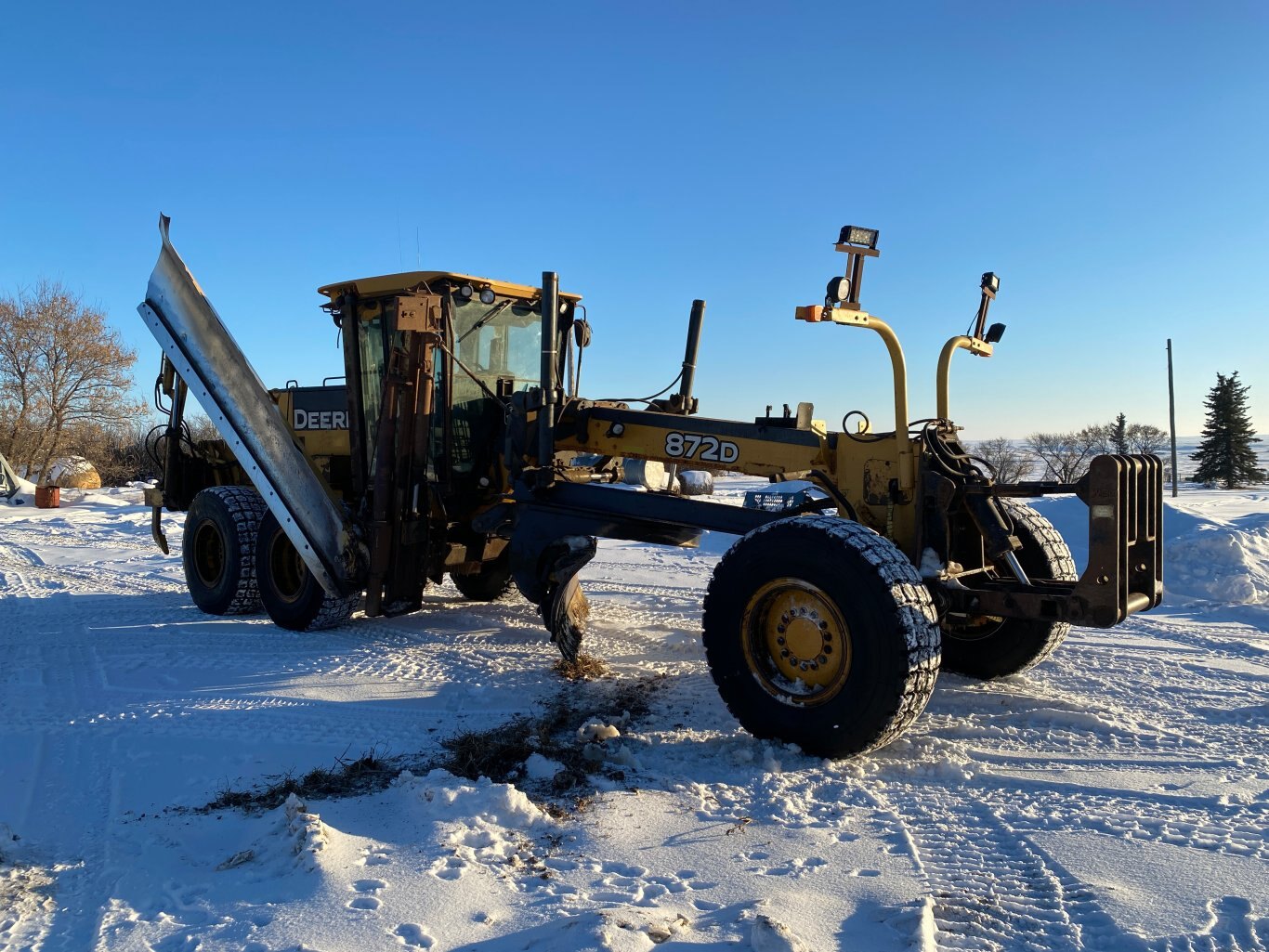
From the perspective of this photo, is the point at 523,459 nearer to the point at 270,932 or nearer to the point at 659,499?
the point at 659,499

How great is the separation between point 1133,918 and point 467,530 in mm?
5545

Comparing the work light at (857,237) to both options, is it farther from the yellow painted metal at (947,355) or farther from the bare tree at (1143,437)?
the bare tree at (1143,437)

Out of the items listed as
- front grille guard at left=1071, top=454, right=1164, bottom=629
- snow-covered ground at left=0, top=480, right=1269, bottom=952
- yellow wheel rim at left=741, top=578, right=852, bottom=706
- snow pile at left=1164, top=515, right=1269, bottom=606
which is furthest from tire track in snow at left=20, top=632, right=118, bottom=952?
snow pile at left=1164, top=515, right=1269, bottom=606

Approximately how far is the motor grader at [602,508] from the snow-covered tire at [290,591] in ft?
0.08

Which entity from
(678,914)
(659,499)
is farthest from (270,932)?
(659,499)

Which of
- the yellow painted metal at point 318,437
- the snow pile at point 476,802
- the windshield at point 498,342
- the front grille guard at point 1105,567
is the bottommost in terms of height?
the snow pile at point 476,802

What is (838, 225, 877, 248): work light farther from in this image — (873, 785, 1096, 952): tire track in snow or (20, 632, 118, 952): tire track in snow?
(20, 632, 118, 952): tire track in snow

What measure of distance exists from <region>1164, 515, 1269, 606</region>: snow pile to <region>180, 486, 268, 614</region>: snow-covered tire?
881 centimetres

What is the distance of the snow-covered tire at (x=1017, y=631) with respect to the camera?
5.38 meters

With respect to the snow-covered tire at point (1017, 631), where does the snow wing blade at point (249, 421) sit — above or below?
above

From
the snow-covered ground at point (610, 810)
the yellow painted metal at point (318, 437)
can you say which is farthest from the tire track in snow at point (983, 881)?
the yellow painted metal at point (318, 437)

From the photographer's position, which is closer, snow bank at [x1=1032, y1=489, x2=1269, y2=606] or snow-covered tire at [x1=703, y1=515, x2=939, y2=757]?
snow-covered tire at [x1=703, y1=515, x2=939, y2=757]

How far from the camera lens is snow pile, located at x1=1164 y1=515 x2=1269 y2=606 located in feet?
29.0

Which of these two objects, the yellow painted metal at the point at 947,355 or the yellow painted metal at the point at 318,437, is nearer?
the yellow painted metal at the point at 947,355
